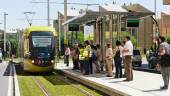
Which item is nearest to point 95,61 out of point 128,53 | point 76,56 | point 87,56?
point 87,56

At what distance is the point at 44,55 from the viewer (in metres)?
35.2

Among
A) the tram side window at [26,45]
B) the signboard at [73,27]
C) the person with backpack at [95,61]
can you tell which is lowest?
the person with backpack at [95,61]

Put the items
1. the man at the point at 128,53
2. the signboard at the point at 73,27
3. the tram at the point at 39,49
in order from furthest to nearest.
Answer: the signboard at the point at 73,27 < the tram at the point at 39,49 < the man at the point at 128,53

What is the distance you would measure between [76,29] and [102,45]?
8.71 meters

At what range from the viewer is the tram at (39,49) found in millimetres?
35094

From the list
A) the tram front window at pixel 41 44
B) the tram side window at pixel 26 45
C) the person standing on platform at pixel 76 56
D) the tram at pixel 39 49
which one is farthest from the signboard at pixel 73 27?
the tram side window at pixel 26 45

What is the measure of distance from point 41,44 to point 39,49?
1.26ft

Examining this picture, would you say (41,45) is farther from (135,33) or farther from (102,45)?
(135,33)

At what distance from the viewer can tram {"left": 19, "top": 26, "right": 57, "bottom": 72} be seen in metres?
35.1

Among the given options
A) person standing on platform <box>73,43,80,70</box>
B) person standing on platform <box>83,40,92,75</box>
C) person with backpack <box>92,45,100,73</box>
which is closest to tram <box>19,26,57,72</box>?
person standing on platform <box>73,43,80,70</box>

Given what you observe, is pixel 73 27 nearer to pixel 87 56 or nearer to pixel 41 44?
pixel 41 44

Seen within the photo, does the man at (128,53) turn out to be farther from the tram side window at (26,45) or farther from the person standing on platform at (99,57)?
the tram side window at (26,45)

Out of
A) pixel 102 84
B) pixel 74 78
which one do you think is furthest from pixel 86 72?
pixel 102 84

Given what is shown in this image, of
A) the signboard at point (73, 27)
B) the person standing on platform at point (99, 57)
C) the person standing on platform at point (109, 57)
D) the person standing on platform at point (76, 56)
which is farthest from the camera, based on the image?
the signboard at point (73, 27)
